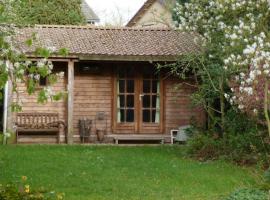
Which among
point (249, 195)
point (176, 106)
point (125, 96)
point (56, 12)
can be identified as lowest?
point (249, 195)

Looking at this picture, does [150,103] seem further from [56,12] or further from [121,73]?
[56,12]

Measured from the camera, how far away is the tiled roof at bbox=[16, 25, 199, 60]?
693 inches

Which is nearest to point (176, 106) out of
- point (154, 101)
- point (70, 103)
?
point (154, 101)

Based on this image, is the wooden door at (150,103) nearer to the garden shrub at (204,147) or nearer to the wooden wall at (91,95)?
the wooden wall at (91,95)

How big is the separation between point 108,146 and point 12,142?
2.85m

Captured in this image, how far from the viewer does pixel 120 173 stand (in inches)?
455

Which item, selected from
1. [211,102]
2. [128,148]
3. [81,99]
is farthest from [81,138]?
[211,102]

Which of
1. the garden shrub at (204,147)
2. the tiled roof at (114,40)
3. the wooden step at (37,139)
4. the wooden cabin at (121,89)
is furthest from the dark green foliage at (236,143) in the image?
the wooden step at (37,139)

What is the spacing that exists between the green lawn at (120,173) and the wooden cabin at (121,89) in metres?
3.02

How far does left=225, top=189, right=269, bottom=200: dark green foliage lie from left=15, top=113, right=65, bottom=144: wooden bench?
32.9 ft

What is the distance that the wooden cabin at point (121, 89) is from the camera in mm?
18344

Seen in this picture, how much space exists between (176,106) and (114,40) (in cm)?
286

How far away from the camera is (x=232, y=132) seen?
568 inches

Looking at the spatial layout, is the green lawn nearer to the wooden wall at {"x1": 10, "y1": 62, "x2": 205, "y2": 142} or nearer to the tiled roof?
the wooden wall at {"x1": 10, "y1": 62, "x2": 205, "y2": 142}
